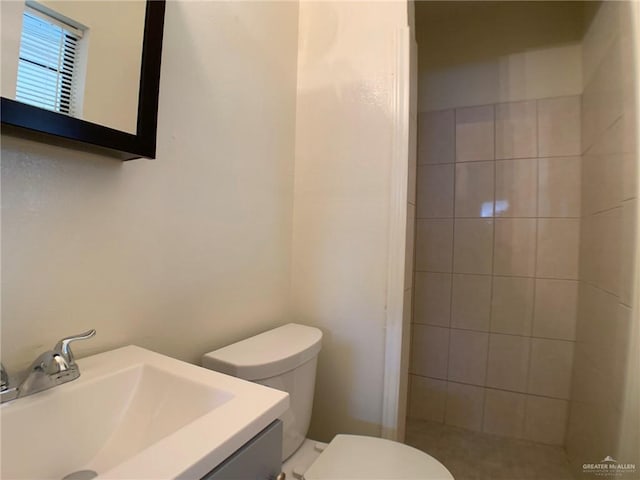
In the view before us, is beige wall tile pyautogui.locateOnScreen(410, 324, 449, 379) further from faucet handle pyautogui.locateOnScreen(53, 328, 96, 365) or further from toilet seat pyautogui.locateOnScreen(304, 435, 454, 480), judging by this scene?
faucet handle pyautogui.locateOnScreen(53, 328, 96, 365)

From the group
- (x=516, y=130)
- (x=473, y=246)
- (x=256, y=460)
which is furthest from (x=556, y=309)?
(x=256, y=460)

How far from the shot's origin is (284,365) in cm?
93

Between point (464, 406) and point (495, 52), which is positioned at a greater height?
point (495, 52)

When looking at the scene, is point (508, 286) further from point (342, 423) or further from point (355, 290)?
point (342, 423)

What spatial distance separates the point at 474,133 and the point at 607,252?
38.5 inches

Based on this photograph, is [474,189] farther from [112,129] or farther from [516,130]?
[112,129]

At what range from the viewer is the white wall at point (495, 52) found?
1766 millimetres

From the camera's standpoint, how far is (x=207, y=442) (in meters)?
0.44

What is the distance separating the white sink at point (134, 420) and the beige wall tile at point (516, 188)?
1809 mm

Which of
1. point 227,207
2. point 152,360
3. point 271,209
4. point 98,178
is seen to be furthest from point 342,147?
point 152,360

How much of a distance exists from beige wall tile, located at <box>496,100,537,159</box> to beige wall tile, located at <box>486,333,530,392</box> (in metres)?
1.08

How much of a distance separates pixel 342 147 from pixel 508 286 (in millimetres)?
1323

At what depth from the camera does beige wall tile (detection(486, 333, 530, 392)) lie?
6.00 ft

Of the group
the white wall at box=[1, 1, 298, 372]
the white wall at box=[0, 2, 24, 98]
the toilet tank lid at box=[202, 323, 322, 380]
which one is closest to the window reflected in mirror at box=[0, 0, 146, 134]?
the white wall at box=[0, 2, 24, 98]
